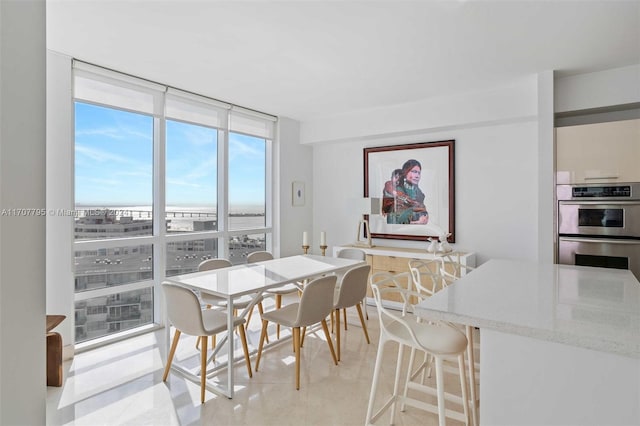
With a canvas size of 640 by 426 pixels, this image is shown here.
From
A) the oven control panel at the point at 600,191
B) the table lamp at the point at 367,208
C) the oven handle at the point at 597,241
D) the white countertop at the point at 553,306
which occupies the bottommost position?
the white countertop at the point at 553,306

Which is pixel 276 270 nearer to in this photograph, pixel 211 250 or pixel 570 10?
pixel 211 250

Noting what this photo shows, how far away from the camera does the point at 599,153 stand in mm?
3115

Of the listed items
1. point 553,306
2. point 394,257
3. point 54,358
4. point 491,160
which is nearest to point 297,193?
point 394,257

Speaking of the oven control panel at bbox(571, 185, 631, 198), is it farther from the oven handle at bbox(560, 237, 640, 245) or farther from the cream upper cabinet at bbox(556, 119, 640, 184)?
the oven handle at bbox(560, 237, 640, 245)

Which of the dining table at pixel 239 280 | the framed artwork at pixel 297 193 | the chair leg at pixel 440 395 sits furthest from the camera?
the framed artwork at pixel 297 193

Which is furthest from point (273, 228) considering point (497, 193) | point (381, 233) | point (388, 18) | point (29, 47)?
point (29, 47)

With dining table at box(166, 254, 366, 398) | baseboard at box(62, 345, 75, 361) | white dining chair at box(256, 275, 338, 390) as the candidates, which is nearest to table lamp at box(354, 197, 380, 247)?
dining table at box(166, 254, 366, 398)

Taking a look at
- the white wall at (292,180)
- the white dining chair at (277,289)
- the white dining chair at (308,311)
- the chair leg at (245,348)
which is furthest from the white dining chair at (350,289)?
the white wall at (292,180)

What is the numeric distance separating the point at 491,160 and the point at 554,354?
339 cm

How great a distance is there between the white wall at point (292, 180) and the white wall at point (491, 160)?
98 centimetres

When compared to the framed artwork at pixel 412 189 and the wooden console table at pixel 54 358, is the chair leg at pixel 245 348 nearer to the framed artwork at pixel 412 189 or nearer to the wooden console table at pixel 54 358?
the wooden console table at pixel 54 358

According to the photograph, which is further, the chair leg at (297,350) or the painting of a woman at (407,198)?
the painting of a woman at (407,198)

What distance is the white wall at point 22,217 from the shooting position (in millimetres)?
729

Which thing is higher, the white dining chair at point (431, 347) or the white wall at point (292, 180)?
the white wall at point (292, 180)
